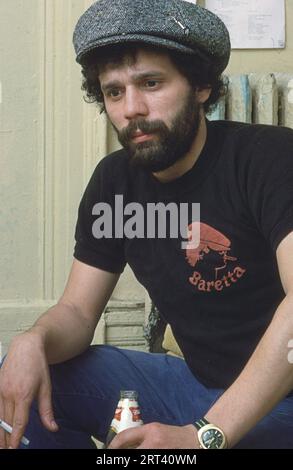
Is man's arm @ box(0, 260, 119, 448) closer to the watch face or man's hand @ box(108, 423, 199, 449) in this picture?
man's hand @ box(108, 423, 199, 449)

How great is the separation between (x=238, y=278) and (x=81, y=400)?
0.49m

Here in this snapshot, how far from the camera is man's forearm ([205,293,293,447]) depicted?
1646mm

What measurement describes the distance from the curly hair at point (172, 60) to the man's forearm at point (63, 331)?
1.92 feet

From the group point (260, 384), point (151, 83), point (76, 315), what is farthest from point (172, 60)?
point (260, 384)

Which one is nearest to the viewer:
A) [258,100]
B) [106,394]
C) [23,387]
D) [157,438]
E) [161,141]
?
[157,438]

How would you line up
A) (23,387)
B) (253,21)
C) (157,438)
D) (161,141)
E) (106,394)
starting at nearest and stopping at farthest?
(157,438) → (23,387) → (161,141) → (106,394) → (253,21)

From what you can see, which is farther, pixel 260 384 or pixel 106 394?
pixel 106 394

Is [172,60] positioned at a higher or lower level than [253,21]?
lower

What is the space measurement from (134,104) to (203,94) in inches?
10.7

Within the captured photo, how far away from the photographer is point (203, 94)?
85.4 inches

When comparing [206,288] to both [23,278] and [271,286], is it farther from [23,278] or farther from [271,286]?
[23,278]

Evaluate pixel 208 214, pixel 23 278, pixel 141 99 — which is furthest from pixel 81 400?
pixel 23 278

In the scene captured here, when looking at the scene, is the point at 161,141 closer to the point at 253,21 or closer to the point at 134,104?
the point at 134,104

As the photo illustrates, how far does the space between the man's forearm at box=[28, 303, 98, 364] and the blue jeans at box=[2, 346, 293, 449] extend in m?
0.04
